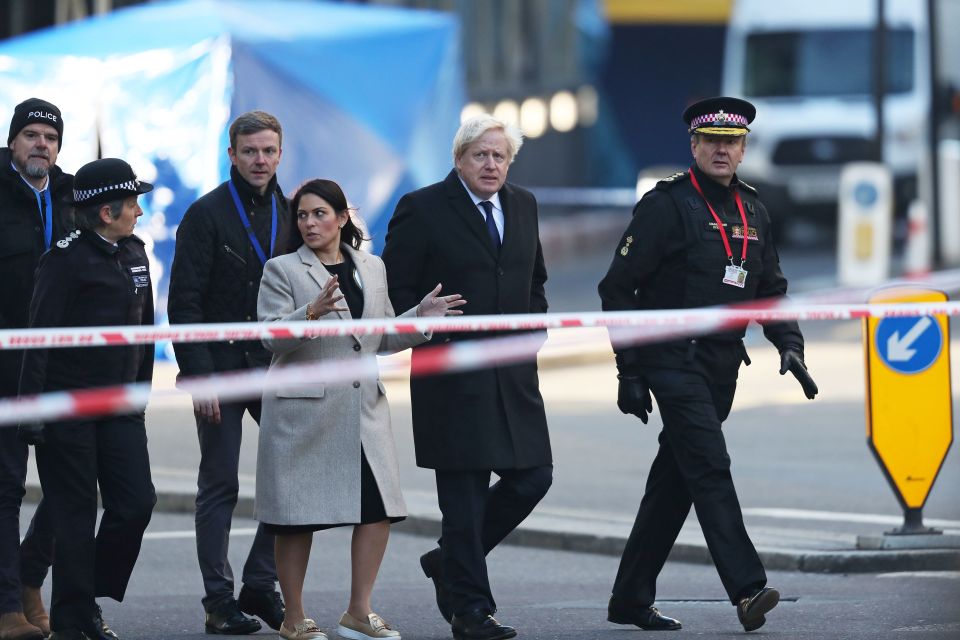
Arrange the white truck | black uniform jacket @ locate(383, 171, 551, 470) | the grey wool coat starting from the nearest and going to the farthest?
1. the grey wool coat
2. black uniform jacket @ locate(383, 171, 551, 470)
3. the white truck

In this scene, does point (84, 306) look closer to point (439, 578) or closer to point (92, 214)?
point (92, 214)

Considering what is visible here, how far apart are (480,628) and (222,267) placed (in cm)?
174

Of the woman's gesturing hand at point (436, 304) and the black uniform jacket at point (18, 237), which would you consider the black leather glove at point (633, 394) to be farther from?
the black uniform jacket at point (18, 237)

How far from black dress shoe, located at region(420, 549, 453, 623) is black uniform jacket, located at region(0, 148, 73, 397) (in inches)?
68.0

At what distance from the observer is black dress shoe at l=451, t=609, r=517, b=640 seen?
691 cm

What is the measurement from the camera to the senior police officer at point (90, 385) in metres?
6.74

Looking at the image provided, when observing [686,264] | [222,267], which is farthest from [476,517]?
[222,267]

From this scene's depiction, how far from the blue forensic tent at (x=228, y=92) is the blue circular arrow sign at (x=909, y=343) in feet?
25.7

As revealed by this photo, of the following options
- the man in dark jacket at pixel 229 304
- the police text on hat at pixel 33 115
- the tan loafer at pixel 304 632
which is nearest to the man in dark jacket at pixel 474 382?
the tan loafer at pixel 304 632

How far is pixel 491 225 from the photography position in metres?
7.27

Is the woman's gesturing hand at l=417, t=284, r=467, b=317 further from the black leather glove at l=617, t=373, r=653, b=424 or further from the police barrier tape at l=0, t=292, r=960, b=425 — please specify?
the black leather glove at l=617, t=373, r=653, b=424

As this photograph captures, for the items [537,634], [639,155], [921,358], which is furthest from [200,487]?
[639,155]

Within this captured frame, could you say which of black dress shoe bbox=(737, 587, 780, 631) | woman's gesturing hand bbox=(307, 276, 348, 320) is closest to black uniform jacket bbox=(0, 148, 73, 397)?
woman's gesturing hand bbox=(307, 276, 348, 320)

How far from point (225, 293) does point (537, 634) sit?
1751 mm
